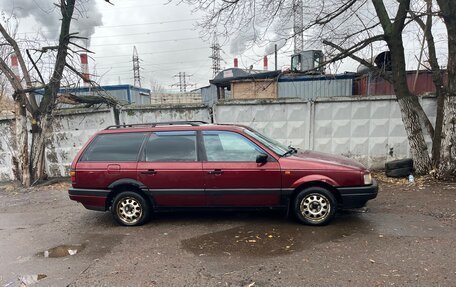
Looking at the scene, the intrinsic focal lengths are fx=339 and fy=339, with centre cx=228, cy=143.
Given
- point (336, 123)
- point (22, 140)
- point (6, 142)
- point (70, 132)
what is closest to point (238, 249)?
point (336, 123)

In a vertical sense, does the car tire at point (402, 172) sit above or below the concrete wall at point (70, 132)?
below

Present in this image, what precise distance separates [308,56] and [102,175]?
13069 millimetres

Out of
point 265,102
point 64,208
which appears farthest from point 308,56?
point 64,208

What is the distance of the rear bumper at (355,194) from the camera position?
16.1 ft

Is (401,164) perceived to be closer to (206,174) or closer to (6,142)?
(206,174)

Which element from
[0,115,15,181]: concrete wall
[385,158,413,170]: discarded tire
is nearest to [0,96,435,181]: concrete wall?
[385,158,413,170]: discarded tire

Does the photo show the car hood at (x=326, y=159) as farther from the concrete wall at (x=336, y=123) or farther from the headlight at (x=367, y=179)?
the concrete wall at (x=336, y=123)

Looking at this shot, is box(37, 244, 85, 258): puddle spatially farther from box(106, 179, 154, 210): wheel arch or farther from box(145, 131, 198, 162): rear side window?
box(145, 131, 198, 162): rear side window

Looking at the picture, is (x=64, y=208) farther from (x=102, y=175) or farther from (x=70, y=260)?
(x=70, y=260)

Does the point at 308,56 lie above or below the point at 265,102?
above

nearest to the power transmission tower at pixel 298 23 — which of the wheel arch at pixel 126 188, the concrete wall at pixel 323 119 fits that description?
the concrete wall at pixel 323 119

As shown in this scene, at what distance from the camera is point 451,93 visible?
7387 millimetres

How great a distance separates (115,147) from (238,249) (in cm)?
262

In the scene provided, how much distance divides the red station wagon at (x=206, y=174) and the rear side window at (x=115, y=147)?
0.02 meters
